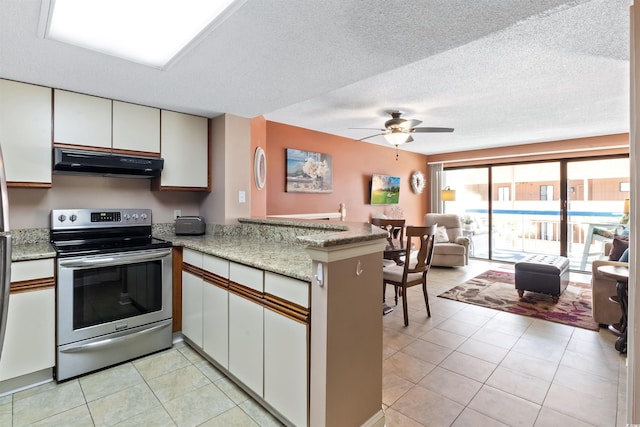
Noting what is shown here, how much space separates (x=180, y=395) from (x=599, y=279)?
3864 millimetres

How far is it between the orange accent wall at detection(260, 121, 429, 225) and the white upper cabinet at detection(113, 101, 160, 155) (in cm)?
163

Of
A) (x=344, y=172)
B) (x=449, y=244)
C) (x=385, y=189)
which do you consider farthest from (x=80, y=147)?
(x=449, y=244)

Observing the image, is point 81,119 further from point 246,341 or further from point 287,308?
point 287,308

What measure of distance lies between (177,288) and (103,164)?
118 centimetres


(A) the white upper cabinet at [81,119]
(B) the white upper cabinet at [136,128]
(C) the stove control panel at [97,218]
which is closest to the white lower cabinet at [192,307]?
(C) the stove control panel at [97,218]

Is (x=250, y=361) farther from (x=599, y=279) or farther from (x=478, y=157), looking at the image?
(x=478, y=157)

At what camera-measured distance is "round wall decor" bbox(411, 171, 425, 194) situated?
697cm

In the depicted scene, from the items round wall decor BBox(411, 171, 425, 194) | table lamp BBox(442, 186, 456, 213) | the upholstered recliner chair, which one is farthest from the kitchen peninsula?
table lamp BBox(442, 186, 456, 213)

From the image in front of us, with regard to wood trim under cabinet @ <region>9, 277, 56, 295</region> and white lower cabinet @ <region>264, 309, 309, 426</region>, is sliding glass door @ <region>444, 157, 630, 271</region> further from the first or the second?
wood trim under cabinet @ <region>9, 277, 56, 295</region>

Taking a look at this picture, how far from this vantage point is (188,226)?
316 centimetres

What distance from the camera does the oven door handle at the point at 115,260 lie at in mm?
2162

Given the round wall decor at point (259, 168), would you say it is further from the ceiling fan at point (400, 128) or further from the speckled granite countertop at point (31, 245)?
the speckled granite countertop at point (31, 245)

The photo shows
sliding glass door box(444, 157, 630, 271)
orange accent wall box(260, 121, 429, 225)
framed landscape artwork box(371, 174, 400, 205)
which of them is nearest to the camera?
orange accent wall box(260, 121, 429, 225)

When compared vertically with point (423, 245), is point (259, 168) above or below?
above
